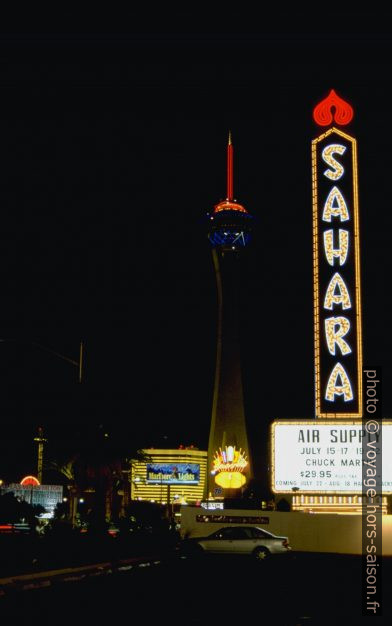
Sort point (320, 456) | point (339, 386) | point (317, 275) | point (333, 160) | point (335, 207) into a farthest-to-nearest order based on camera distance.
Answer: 1. point (333, 160)
2. point (335, 207)
3. point (317, 275)
4. point (339, 386)
5. point (320, 456)

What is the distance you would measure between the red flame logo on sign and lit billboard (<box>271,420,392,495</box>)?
54.6 feet

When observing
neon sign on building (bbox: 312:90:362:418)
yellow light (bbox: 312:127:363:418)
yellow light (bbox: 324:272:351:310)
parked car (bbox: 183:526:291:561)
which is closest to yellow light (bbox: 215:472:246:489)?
yellow light (bbox: 312:127:363:418)

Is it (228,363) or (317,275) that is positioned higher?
(228,363)

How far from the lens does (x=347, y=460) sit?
138 ft

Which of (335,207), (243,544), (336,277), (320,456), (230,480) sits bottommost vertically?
(243,544)

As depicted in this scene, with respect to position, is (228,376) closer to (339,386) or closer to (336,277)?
(336,277)

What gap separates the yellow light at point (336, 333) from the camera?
4447cm

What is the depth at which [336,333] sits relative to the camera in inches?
1757

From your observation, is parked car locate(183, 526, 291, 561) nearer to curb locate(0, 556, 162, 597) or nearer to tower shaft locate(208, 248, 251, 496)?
curb locate(0, 556, 162, 597)

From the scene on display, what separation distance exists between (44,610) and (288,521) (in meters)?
28.5

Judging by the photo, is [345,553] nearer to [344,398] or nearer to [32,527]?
[344,398]

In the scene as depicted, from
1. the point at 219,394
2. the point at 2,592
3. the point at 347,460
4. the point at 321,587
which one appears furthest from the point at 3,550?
the point at 219,394

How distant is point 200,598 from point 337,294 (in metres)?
27.8

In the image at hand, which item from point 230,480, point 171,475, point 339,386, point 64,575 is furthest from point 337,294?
A: point 171,475
